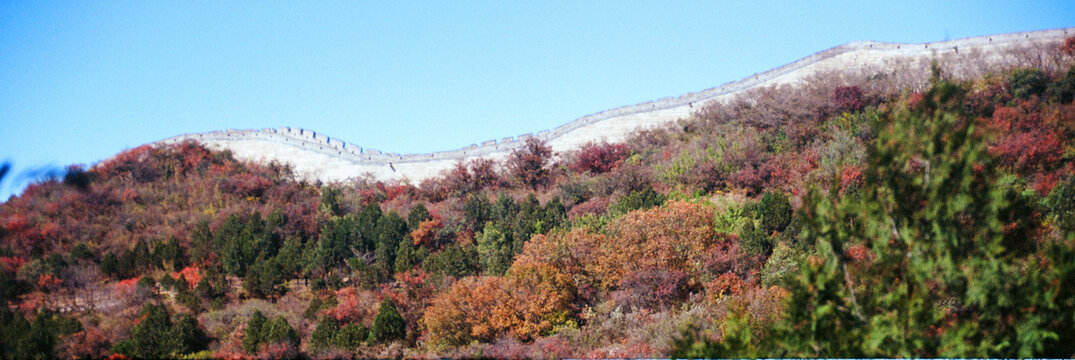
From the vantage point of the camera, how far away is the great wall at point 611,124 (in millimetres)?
21016

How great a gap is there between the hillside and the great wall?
396 mm

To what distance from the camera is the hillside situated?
6094 mm

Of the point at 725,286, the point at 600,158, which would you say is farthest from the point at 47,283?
the point at 725,286

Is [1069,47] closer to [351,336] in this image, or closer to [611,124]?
[611,124]

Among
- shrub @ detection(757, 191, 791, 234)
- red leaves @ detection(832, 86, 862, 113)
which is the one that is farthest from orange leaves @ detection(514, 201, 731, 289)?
red leaves @ detection(832, 86, 862, 113)

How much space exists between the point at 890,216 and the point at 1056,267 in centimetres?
152

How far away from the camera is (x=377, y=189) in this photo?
80.0 ft

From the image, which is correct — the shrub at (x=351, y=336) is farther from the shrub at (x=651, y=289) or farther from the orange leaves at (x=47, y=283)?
the orange leaves at (x=47, y=283)

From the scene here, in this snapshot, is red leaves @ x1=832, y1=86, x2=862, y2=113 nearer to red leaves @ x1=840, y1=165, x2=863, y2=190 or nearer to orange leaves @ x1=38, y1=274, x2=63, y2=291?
red leaves @ x1=840, y1=165, x2=863, y2=190

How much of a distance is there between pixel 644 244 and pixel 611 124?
520 inches

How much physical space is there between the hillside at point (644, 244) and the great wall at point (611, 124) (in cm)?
40

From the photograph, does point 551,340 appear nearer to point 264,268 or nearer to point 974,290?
point 974,290

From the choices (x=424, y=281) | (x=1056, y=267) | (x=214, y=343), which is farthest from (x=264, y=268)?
(x=1056, y=267)

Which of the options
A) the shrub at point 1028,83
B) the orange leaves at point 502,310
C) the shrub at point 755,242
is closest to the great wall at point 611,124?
the shrub at point 1028,83
